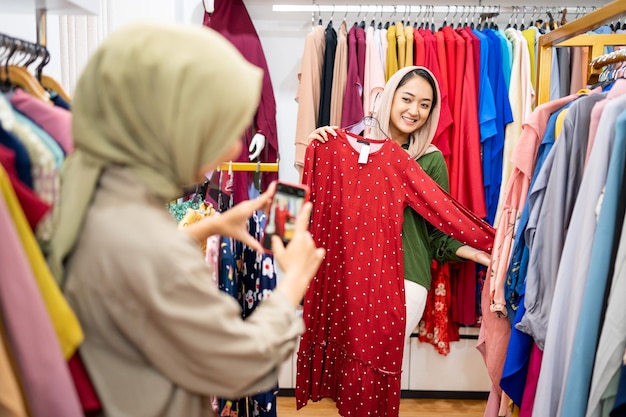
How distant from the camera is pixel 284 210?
1094 millimetres

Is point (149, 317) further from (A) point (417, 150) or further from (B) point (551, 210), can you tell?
(A) point (417, 150)

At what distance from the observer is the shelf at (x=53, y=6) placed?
1094 millimetres

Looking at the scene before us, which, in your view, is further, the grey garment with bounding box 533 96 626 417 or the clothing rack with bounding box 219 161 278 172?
the clothing rack with bounding box 219 161 278 172

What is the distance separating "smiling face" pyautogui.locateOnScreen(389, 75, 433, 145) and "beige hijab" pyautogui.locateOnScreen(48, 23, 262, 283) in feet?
4.85

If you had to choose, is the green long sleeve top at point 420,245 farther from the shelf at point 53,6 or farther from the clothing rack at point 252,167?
the shelf at point 53,6

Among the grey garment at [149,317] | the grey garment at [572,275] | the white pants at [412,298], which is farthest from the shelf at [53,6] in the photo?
the white pants at [412,298]

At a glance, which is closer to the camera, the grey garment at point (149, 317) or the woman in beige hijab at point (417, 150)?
the grey garment at point (149, 317)

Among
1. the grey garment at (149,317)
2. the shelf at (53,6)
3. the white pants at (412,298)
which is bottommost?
the white pants at (412,298)

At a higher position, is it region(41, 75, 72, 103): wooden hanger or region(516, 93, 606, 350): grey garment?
region(41, 75, 72, 103): wooden hanger

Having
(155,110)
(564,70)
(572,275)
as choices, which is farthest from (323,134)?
(564,70)

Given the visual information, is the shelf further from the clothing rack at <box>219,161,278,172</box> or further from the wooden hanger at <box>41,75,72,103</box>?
the clothing rack at <box>219,161,278,172</box>

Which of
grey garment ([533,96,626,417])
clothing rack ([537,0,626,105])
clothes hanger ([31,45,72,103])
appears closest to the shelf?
clothes hanger ([31,45,72,103])

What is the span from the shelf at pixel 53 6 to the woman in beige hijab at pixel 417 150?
3.21 feet

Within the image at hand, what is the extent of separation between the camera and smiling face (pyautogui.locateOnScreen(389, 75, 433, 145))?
7.18 feet
